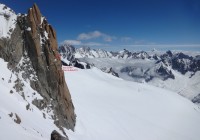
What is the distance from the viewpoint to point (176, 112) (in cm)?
11125

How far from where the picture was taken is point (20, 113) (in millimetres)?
40469

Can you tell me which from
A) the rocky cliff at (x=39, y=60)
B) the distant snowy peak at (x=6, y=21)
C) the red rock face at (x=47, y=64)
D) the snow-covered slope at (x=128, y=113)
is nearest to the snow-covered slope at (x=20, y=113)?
the rocky cliff at (x=39, y=60)

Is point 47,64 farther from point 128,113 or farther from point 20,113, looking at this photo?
point 128,113

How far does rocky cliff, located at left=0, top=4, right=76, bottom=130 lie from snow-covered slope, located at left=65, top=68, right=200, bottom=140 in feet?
20.0

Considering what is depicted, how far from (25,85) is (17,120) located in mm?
16814

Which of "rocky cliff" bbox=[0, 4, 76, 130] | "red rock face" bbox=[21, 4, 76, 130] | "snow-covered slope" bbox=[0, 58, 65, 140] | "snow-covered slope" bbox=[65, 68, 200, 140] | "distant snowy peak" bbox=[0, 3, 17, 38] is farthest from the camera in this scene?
"snow-covered slope" bbox=[65, 68, 200, 140]

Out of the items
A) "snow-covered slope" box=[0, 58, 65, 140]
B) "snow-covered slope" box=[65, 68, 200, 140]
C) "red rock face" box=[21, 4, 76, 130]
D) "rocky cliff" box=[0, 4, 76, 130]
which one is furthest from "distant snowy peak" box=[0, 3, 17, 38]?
"snow-covered slope" box=[65, 68, 200, 140]

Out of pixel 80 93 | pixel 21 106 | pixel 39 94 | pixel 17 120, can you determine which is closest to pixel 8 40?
pixel 39 94

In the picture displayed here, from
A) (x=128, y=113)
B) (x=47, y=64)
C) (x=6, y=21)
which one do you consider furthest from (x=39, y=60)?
(x=128, y=113)

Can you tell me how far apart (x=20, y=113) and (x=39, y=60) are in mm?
17495

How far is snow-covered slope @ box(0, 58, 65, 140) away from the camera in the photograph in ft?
95.5

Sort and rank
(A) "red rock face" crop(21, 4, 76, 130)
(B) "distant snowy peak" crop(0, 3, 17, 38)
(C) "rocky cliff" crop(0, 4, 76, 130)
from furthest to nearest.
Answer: (A) "red rock face" crop(21, 4, 76, 130) < (B) "distant snowy peak" crop(0, 3, 17, 38) < (C) "rocky cliff" crop(0, 4, 76, 130)

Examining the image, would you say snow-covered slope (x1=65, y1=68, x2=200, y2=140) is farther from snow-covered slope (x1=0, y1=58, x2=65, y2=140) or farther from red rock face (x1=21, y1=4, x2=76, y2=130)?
snow-covered slope (x1=0, y1=58, x2=65, y2=140)

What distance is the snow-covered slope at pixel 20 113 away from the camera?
29.1 metres
